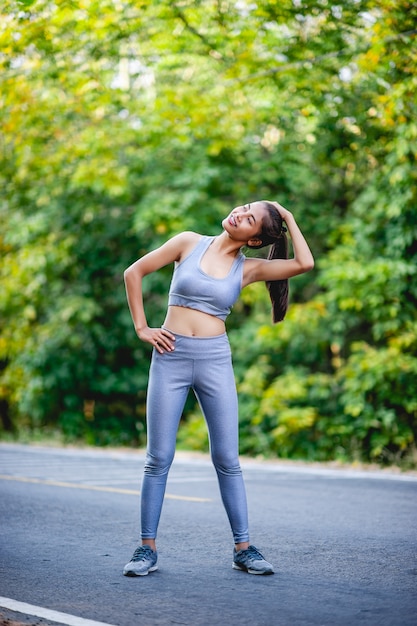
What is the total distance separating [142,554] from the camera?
5191mm

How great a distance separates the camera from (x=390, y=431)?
48.3ft

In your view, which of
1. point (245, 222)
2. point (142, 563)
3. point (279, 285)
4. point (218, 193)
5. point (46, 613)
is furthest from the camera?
point (218, 193)

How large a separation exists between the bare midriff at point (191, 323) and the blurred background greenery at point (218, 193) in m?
4.75

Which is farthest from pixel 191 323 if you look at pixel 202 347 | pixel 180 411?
pixel 180 411

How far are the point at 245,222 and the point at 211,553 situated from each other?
6.84ft

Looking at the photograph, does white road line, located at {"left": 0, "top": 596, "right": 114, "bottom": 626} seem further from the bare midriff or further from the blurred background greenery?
the blurred background greenery

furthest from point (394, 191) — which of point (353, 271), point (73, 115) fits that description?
point (73, 115)

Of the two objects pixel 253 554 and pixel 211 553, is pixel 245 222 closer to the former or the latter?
pixel 253 554

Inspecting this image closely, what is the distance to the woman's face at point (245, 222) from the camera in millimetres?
5238

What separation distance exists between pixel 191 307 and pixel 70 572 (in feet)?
5.28

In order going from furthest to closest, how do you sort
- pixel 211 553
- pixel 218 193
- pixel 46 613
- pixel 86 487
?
1. pixel 218 193
2. pixel 86 487
3. pixel 211 553
4. pixel 46 613

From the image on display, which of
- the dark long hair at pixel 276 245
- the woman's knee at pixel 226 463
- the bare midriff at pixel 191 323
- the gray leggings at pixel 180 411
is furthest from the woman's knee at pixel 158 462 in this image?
the dark long hair at pixel 276 245

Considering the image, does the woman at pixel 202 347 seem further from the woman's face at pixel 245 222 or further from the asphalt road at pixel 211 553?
the asphalt road at pixel 211 553

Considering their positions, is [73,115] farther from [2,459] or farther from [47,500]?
[47,500]
